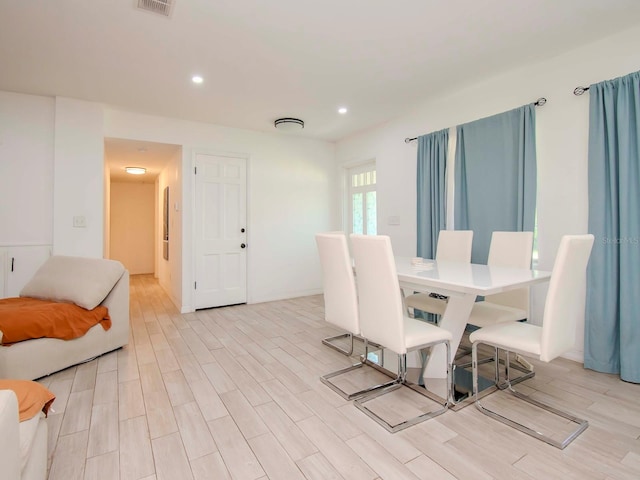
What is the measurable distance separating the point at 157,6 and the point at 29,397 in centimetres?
230

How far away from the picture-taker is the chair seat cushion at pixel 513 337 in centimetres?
186

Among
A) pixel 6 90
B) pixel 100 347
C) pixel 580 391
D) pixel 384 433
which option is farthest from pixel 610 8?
pixel 6 90

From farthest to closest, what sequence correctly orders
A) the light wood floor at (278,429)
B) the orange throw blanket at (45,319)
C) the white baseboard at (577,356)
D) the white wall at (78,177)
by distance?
the white wall at (78,177), the white baseboard at (577,356), the orange throw blanket at (45,319), the light wood floor at (278,429)

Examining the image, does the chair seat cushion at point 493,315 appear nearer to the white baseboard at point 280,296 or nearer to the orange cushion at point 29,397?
the orange cushion at point 29,397

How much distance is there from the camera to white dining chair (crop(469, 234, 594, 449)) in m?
1.76

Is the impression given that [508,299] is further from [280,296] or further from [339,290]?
[280,296]

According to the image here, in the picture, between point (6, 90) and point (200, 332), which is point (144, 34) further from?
point (200, 332)

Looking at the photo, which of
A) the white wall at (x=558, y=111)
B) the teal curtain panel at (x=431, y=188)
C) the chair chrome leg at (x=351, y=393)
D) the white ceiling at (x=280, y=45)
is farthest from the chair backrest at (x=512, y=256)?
the white ceiling at (x=280, y=45)

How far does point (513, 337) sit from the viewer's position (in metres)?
1.96

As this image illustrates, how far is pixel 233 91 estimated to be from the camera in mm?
3549

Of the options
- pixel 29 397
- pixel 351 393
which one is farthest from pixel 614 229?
pixel 29 397

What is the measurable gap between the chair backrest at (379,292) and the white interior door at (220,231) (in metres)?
3.07

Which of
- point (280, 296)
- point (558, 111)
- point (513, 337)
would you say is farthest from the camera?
point (280, 296)

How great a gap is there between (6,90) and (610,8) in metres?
5.33
